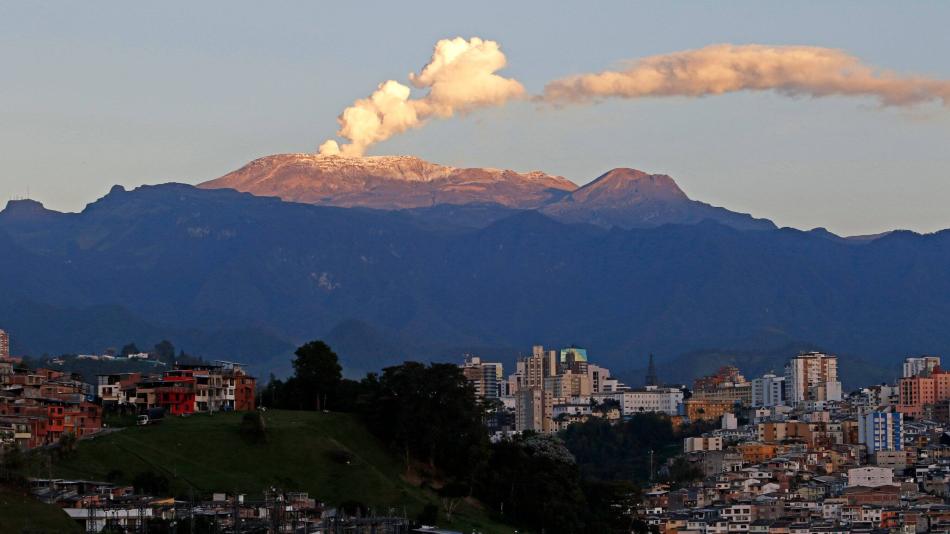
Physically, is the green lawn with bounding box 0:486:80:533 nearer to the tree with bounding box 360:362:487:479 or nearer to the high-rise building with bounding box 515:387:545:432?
the tree with bounding box 360:362:487:479

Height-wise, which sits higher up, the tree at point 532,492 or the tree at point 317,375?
the tree at point 317,375

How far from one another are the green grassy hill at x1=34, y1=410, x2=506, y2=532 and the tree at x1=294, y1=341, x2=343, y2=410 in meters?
7.80

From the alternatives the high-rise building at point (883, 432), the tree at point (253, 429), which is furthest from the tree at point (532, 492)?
the high-rise building at point (883, 432)

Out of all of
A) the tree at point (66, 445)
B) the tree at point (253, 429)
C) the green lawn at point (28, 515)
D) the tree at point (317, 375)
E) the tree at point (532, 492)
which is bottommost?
the green lawn at point (28, 515)

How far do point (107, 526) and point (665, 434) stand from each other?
108063 mm

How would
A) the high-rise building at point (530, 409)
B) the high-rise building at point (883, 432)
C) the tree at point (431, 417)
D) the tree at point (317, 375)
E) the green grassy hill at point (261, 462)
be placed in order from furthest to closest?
the high-rise building at point (530, 409)
the high-rise building at point (883, 432)
the tree at point (317, 375)
the tree at point (431, 417)
the green grassy hill at point (261, 462)

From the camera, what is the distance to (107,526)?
217ft

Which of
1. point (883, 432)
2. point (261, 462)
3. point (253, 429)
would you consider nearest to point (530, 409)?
point (883, 432)

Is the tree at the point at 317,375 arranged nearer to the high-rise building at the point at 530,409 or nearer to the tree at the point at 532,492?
the tree at the point at 532,492

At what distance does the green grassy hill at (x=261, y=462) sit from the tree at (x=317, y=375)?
780 cm

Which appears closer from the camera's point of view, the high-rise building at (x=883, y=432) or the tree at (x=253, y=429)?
the tree at (x=253, y=429)

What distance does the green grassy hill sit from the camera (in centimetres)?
7612

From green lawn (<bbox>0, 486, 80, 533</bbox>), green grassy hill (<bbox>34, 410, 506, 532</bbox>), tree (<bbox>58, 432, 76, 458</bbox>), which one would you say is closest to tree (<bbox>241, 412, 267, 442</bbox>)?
green grassy hill (<bbox>34, 410, 506, 532</bbox>)

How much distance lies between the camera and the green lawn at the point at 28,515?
61.7m
